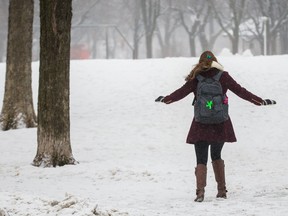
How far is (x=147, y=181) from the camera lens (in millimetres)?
8859

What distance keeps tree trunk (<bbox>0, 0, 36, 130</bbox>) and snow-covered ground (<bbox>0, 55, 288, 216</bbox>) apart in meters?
0.48

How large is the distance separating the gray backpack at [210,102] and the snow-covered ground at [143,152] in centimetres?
92

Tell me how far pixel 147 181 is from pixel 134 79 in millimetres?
11147

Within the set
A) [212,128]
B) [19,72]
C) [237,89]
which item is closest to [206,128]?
[212,128]

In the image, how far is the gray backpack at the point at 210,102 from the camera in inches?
273

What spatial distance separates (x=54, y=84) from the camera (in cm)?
954

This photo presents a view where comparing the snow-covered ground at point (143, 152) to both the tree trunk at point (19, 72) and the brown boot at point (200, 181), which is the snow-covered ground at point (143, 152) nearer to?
the brown boot at point (200, 181)

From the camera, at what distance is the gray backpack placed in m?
6.92

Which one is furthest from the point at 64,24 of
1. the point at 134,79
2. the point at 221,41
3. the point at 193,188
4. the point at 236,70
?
the point at 221,41

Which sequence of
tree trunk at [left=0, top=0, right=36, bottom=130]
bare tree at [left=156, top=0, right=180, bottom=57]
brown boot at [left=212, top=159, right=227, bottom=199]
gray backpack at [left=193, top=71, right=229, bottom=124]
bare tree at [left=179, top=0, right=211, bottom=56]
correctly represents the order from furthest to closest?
bare tree at [left=156, top=0, right=180, bottom=57], bare tree at [left=179, top=0, right=211, bottom=56], tree trunk at [left=0, top=0, right=36, bottom=130], brown boot at [left=212, top=159, right=227, bottom=199], gray backpack at [left=193, top=71, right=229, bottom=124]

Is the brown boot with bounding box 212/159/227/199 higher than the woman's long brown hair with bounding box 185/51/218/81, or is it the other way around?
the woman's long brown hair with bounding box 185/51/218/81

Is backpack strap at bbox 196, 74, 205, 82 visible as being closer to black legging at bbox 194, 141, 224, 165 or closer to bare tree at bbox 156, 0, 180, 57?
black legging at bbox 194, 141, 224, 165

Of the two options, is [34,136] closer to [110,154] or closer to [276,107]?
[110,154]

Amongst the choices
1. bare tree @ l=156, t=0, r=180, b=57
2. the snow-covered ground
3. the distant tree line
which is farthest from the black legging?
bare tree @ l=156, t=0, r=180, b=57
